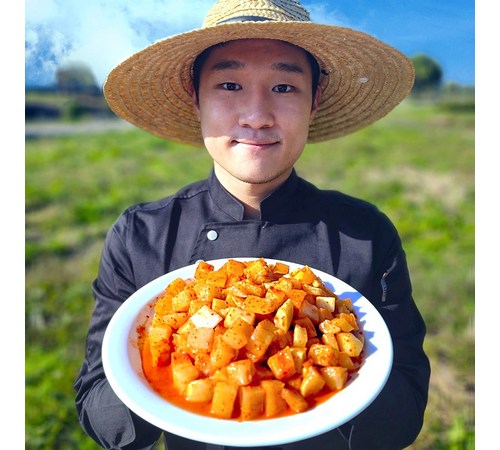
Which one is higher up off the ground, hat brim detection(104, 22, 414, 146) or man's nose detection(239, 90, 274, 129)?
hat brim detection(104, 22, 414, 146)

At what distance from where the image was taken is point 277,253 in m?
1.75

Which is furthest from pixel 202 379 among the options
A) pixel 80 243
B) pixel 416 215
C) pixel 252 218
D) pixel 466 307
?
pixel 416 215

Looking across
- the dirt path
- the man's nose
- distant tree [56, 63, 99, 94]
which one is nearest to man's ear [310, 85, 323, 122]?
the man's nose

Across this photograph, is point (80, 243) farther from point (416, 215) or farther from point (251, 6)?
point (251, 6)

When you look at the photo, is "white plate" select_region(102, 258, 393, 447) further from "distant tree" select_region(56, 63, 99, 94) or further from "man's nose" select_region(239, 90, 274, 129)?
"distant tree" select_region(56, 63, 99, 94)

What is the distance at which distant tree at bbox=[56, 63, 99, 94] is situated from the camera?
2221mm

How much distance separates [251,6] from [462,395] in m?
1.80

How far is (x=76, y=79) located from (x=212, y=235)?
102 centimetres

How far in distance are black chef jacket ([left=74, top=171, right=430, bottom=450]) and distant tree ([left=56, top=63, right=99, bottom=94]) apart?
0.70 meters

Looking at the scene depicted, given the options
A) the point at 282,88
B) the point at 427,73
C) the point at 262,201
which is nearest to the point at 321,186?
the point at 427,73

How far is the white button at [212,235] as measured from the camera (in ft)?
5.72

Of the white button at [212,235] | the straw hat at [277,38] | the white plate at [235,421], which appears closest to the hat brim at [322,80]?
the straw hat at [277,38]

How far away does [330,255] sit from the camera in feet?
5.74

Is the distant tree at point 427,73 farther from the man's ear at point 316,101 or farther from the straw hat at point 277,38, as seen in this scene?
the man's ear at point 316,101
